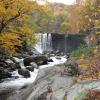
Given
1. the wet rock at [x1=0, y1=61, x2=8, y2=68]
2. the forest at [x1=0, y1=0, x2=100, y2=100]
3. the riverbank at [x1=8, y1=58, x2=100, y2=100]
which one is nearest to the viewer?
the riverbank at [x1=8, y1=58, x2=100, y2=100]

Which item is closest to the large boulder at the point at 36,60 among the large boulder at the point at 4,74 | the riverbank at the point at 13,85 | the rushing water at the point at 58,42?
the riverbank at the point at 13,85

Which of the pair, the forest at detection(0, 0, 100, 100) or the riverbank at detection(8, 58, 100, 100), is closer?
the riverbank at detection(8, 58, 100, 100)

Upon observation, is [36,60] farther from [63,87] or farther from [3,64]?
[63,87]

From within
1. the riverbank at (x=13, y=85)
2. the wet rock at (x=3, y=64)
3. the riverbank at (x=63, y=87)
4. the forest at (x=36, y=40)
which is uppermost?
the forest at (x=36, y=40)

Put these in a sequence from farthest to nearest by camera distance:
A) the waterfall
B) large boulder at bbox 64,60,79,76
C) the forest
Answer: the waterfall → large boulder at bbox 64,60,79,76 → the forest

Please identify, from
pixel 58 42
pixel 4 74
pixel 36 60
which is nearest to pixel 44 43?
pixel 58 42

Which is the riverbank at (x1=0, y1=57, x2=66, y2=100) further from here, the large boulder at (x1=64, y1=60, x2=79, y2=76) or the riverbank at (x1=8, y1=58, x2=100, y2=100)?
the riverbank at (x1=8, y1=58, x2=100, y2=100)

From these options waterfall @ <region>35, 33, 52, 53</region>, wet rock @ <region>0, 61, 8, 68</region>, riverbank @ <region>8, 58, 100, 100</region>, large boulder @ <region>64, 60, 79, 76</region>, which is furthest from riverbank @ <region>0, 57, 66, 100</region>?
waterfall @ <region>35, 33, 52, 53</region>

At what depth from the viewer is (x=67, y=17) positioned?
65.4 meters

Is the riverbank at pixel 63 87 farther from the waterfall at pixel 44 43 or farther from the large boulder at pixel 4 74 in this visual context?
the waterfall at pixel 44 43


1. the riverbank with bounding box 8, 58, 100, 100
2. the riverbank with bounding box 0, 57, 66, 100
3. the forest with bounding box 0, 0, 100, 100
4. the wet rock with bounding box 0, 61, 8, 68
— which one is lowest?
the riverbank with bounding box 0, 57, 66, 100

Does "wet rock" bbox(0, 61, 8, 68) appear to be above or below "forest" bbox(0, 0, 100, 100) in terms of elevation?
below

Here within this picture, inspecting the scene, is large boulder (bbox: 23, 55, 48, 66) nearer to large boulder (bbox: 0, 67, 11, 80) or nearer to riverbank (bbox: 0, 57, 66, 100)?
riverbank (bbox: 0, 57, 66, 100)

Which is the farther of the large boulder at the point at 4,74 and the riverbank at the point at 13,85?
the large boulder at the point at 4,74
